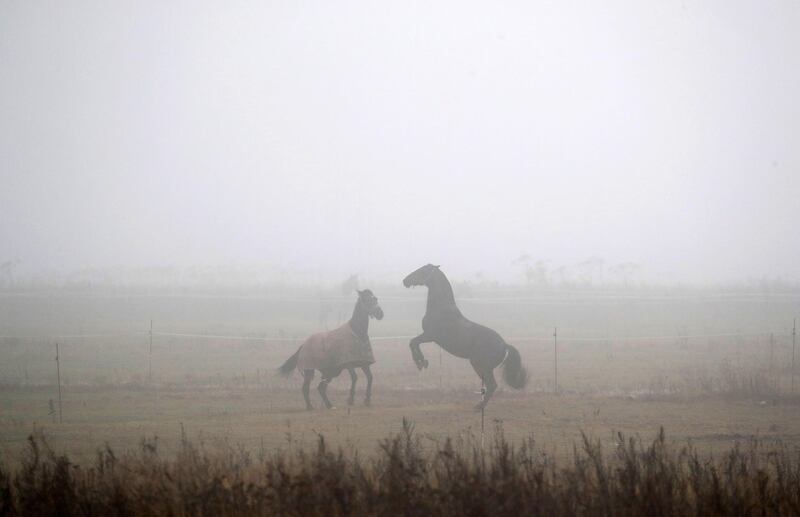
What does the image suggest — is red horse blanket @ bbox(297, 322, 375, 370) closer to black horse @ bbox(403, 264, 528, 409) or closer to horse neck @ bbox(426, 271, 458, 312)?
black horse @ bbox(403, 264, 528, 409)

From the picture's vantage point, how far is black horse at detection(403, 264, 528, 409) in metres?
17.7

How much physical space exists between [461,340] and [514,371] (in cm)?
135

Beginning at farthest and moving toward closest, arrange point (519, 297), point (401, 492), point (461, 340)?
1. point (519, 297)
2. point (461, 340)
3. point (401, 492)

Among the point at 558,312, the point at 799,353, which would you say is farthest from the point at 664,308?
the point at 799,353

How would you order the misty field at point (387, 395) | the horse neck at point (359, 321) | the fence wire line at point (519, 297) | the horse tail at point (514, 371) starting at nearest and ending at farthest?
the misty field at point (387, 395) → the horse neck at point (359, 321) → the horse tail at point (514, 371) → the fence wire line at point (519, 297)

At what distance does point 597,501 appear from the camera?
7.02 m

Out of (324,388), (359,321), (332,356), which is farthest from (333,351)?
(359,321)

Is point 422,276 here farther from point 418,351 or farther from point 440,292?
point 418,351

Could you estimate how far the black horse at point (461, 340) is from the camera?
17.7m

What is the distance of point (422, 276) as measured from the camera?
18281mm

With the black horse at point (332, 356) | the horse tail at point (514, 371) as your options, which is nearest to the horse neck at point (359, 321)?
the black horse at point (332, 356)

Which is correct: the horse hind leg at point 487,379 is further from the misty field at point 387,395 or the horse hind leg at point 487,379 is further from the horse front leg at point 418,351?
the horse front leg at point 418,351

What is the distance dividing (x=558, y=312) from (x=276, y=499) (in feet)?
155

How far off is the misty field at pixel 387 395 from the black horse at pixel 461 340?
2.15 feet
